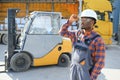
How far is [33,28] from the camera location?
26.8 feet

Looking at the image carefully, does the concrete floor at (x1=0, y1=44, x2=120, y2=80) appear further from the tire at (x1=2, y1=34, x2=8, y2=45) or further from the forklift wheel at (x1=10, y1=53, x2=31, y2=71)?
the tire at (x1=2, y1=34, x2=8, y2=45)

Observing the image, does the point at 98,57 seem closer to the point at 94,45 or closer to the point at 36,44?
the point at 94,45

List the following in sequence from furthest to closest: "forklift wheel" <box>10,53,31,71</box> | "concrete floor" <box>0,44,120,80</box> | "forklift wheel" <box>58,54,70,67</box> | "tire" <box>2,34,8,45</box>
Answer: "tire" <box>2,34,8,45</box>
"forklift wheel" <box>58,54,70,67</box>
"forklift wheel" <box>10,53,31,71</box>
"concrete floor" <box>0,44,120,80</box>

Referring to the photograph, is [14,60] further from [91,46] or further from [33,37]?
[91,46]

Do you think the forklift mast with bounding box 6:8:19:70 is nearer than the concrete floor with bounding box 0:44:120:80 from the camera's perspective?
No

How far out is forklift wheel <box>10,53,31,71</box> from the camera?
7842mm

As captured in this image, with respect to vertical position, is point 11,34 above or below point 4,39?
above

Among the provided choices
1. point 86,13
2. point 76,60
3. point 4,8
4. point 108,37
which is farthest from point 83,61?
point 4,8

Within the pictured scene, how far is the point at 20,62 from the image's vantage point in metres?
7.93

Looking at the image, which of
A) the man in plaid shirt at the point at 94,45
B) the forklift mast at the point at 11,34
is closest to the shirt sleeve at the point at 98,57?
the man in plaid shirt at the point at 94,45

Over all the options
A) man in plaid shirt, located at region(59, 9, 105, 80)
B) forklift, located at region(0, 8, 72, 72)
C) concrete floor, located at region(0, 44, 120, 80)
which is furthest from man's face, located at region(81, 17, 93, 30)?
forklift, located at region(0, 8, 72, 72)

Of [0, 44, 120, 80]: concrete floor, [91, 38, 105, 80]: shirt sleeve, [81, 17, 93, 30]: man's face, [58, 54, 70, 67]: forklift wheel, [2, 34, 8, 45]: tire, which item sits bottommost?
[0, 44, 120, 80]: concrete floor

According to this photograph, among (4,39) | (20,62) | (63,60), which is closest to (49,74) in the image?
(20,62)

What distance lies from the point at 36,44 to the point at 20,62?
726mm
